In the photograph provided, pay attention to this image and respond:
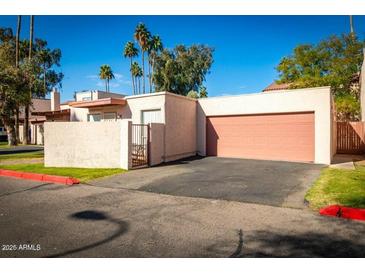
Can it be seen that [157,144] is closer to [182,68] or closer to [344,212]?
[344,212]

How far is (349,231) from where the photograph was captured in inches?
168

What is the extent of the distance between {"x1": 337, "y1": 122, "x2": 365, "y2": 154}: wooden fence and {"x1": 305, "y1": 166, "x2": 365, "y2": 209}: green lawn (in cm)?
985

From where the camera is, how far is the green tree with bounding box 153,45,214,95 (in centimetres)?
3784

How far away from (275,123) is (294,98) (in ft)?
4.98

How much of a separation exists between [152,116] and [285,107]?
22.6 feet

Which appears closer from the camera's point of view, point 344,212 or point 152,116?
point 344,212

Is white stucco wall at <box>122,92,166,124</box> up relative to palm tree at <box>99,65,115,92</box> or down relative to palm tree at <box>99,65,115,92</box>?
down

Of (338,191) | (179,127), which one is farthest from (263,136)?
(338,191)

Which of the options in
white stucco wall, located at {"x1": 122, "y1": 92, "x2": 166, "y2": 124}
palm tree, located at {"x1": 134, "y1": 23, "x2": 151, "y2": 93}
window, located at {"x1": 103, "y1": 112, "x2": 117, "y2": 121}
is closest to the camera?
white stucco wall, located at {"x1": 122, "y1": 92, "x2": 166, "y2": 124}

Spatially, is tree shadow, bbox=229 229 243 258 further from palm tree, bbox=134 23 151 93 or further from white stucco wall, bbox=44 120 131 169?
palm tree, bbox=134 23 151 93

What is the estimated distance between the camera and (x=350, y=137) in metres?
17.2

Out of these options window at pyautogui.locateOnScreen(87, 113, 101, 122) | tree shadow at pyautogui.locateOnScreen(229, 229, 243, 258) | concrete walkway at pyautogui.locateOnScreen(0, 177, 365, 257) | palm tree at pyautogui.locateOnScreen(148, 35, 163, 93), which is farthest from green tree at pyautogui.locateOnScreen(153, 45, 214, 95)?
tree shadow at pyautogui.locateOnScreen(229, 229, 243, 258)

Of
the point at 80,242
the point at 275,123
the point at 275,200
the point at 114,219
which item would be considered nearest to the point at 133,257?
the point at 80,242

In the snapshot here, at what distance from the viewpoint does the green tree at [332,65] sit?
2416 cm
